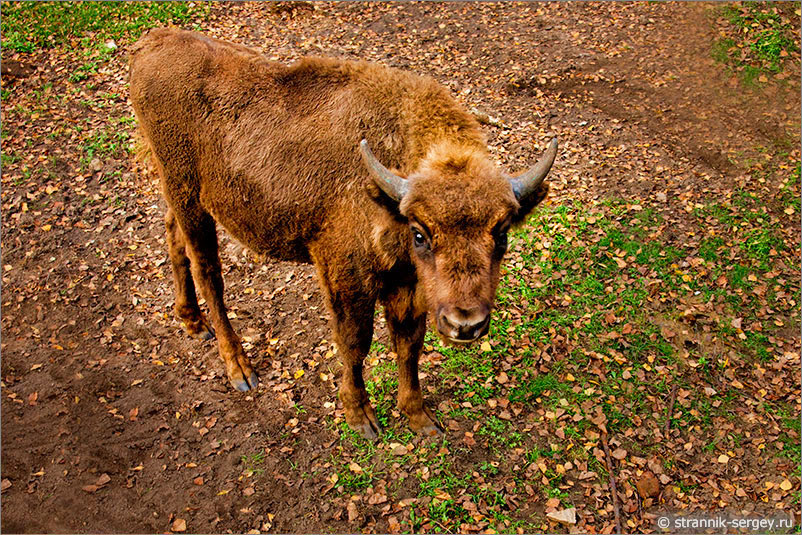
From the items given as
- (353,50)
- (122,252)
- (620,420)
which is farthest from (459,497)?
(353,50)

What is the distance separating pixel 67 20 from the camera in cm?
1426

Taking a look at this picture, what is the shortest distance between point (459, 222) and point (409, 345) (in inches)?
85.9

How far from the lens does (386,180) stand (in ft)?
15.1

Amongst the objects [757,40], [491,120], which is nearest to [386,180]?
[491,120]

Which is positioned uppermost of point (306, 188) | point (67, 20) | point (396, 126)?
point (396, 126)

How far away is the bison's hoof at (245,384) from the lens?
23.9 feet

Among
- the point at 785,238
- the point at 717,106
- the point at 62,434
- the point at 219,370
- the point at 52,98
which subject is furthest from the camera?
the point at 52,98

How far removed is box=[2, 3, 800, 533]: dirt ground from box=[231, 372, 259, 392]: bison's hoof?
108 mm

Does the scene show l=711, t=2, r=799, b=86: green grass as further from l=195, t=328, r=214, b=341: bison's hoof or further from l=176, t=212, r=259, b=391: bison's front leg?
l=195, t=328, r=214, b=341: bison's hoof

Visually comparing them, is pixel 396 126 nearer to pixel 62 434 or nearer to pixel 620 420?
pixel 620 420

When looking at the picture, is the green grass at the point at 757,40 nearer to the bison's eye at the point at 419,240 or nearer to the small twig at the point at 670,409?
the small twig at the point at 670,409

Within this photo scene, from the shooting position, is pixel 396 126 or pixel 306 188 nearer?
pixel 396 126

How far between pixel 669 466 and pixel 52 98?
1329cm

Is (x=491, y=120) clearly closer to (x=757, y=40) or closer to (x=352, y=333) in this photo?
(x=757, y=40)
